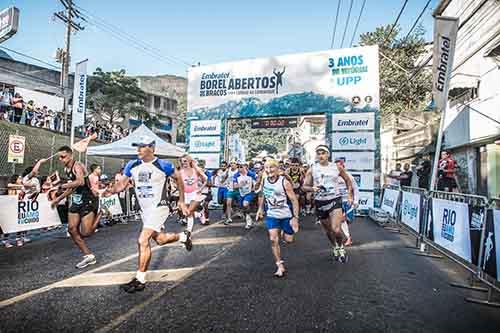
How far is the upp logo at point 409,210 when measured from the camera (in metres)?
8.09

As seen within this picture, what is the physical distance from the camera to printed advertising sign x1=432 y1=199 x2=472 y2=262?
16.7 ft

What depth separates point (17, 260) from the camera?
6270mm

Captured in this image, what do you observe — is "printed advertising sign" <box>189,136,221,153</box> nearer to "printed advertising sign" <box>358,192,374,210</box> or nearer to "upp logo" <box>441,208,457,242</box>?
"printed advertising sign" <box>358,192,374,210</box>

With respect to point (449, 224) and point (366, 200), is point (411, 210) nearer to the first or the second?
point (449, 224)

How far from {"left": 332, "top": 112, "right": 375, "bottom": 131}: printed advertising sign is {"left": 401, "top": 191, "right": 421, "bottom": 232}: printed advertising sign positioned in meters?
4.81

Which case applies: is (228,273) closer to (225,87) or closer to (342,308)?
(342,308)

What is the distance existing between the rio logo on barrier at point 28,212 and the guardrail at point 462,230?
9.17 meters

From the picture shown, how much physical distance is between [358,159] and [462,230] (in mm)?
8627

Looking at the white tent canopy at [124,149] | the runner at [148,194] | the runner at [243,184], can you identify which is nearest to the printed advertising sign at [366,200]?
the runner at [243,184]

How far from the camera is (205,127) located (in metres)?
16.7

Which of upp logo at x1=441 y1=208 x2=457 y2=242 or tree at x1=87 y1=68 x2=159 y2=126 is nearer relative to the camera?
upp logo at x1=441 y1=208 x2=457 y2=242

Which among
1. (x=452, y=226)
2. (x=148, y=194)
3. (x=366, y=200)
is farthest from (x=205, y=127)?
(x=452, y=226)

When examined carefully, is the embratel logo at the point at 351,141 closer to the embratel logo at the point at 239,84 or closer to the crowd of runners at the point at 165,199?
the embratel logo at the point at 239,84

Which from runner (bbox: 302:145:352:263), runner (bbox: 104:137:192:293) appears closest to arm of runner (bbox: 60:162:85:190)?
runner (bbox: 104:137:192:293)
